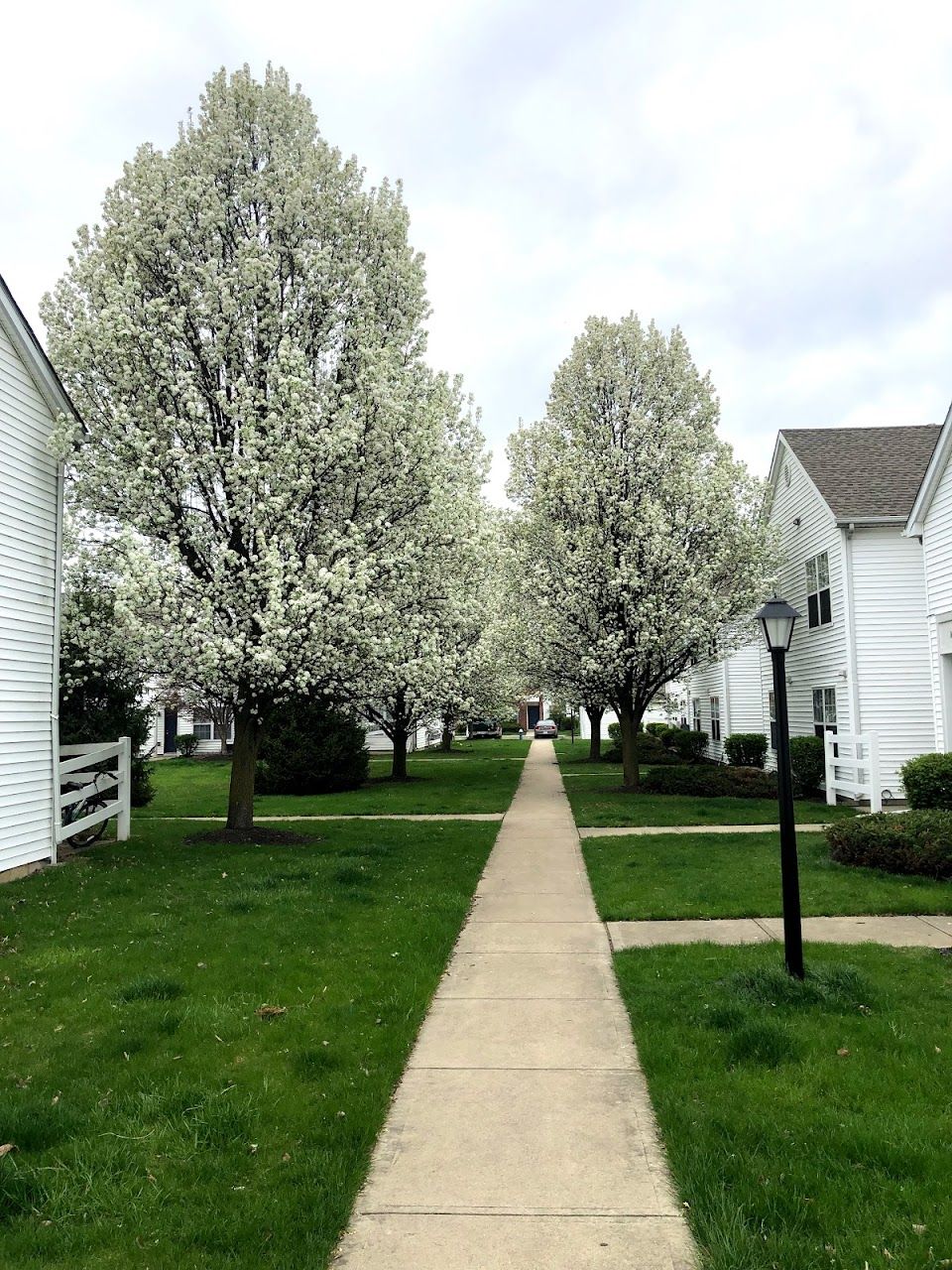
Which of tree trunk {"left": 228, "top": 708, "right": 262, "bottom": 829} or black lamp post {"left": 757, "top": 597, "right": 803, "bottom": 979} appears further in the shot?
tree trunk {"left": 228, "top": 708, "right": 262, "bottom": 829}

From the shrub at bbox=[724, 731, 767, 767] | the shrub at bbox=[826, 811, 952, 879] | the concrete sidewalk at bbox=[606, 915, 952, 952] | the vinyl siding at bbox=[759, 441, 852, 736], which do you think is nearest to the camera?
the concrete sidewalk at bbox=[606, 915, 952, 952]

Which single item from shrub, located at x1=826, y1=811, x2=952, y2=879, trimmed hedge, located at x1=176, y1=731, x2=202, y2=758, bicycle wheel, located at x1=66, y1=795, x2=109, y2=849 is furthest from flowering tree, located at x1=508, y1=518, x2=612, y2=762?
trimmed hedge, located at x1=176, y1=731, x2=202, y2=758

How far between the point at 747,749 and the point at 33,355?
2262cm

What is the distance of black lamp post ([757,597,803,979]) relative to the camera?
6422 millimetres

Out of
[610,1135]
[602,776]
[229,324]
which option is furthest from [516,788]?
[610,1135]

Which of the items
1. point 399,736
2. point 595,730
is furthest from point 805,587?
→ point 595,730

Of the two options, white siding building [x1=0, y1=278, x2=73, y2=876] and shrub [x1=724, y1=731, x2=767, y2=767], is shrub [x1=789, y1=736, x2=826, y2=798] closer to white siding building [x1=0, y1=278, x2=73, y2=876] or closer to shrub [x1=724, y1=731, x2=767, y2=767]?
shrub [x1=724, y1=731, x2=767, y2=767]

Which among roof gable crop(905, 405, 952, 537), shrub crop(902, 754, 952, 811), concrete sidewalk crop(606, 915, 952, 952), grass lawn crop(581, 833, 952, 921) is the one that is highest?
roof gable crop(905, 405, 952, 537)

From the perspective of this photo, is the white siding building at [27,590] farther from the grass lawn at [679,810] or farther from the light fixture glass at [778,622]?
the grass lawn at [679,810]

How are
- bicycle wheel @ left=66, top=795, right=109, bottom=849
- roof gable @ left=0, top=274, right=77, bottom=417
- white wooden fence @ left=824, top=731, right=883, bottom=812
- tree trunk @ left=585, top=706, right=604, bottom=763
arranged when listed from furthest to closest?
tree trunk @ left=585, top=706, right=604, bottom=763
white wooden fence @ left=824, top=731, right=883, bottom=812
bicycle wheel @ left=66, top=795, right=109, bottom=849
roof gable @ left=0, top=274, right=77, bottom=417

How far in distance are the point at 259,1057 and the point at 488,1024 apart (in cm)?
155

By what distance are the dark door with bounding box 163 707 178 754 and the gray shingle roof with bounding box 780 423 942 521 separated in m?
34.3

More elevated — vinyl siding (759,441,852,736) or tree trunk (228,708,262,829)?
vinyl siding (759,441,852,736)

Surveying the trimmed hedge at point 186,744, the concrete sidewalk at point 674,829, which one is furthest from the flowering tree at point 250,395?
the trimmed hedge at point 186,744
